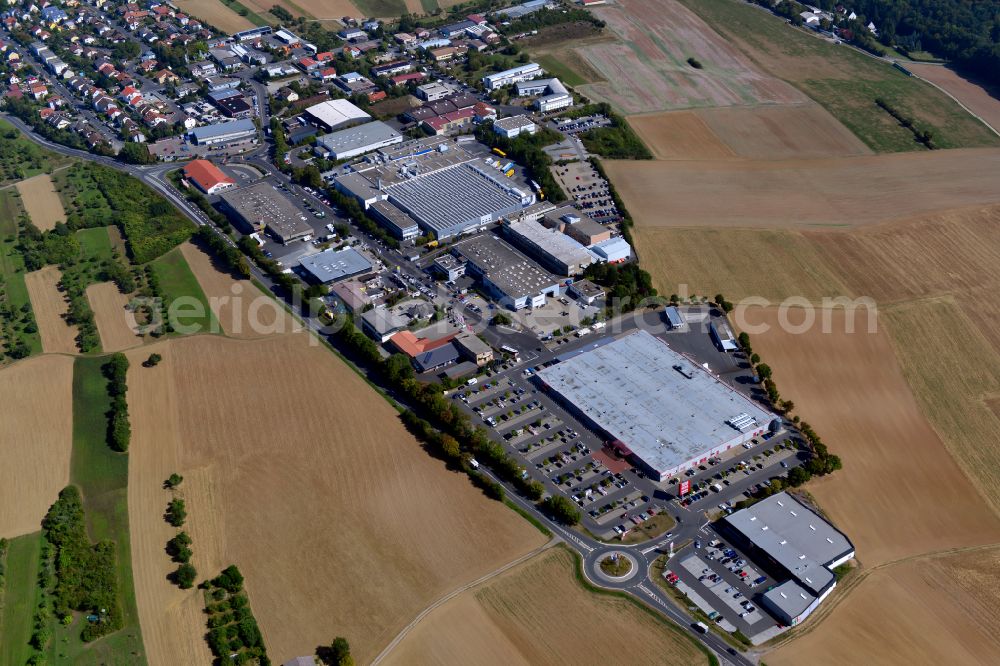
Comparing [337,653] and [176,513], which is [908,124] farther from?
[176,513]

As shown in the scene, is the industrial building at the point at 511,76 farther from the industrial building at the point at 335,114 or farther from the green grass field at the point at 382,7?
the green grass field at the point at 382,7

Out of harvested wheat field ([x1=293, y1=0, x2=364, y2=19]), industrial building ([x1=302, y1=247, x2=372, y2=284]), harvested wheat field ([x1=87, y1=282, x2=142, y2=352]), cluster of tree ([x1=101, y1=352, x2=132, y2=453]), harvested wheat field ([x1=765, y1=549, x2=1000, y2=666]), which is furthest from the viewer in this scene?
harvested wheat field ([x1=293, y1=0, x2=364, y2=19])

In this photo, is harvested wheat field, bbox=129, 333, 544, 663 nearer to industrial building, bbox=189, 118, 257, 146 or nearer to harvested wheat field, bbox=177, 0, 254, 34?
industrial building, bbox=189, 118, 257, 146

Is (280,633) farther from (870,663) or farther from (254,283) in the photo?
(254,283)

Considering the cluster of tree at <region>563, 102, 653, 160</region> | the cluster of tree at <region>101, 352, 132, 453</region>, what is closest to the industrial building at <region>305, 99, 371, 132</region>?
the cluster of tree at <region>563, 102, 653, 160</region>

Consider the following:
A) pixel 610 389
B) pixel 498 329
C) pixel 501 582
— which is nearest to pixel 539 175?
pixel 498 329

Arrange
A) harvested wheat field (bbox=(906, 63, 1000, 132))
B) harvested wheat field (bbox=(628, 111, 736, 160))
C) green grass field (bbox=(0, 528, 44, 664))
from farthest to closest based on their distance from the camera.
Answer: harvested wheat field (bbox=(906, 63, 1000, 132)) → harvested wheat field (bbox=(628, 111, 736, 160)) → green grass field (bbox=(0, 528, 44, 664))
